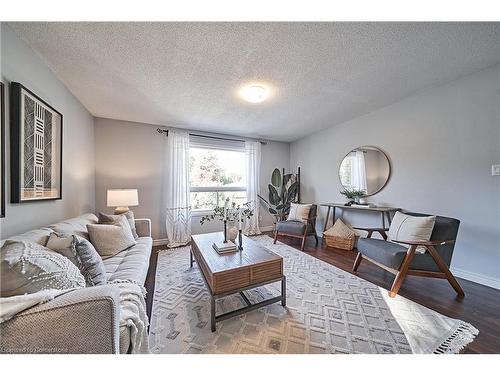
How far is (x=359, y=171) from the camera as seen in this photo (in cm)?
312

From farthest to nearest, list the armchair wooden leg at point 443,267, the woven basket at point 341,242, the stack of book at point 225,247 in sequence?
the woven basket at point 341,242 < the stack of book at point 225,247 < the armchair wooden leg at point 443,267

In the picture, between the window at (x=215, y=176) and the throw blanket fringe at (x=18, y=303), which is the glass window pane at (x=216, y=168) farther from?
the throw blanket fringe at (x=18, y=303)

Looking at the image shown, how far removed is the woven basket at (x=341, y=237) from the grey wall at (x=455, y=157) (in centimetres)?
Result: 34

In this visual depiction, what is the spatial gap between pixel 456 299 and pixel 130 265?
9.54ft

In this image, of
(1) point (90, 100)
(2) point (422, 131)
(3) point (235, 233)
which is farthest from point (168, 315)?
(2) point (422, 131)

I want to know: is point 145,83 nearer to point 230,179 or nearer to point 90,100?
point 90,100

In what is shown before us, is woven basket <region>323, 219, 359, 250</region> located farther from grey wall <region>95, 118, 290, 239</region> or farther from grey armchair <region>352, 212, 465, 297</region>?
grey wall <region>95, 118, 290, 239</region>

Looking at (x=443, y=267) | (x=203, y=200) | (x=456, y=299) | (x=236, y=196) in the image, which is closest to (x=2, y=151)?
(x=203, y=200)

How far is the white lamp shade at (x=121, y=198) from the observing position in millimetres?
2564

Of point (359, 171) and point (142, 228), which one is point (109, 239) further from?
point (359, 171)

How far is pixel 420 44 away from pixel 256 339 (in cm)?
261

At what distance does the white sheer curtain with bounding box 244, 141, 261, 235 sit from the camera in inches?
161

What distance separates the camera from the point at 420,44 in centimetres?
151

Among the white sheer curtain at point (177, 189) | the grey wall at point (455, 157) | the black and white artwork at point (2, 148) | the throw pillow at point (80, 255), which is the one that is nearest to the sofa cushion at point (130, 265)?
the throw pillow at point (80, 255)
